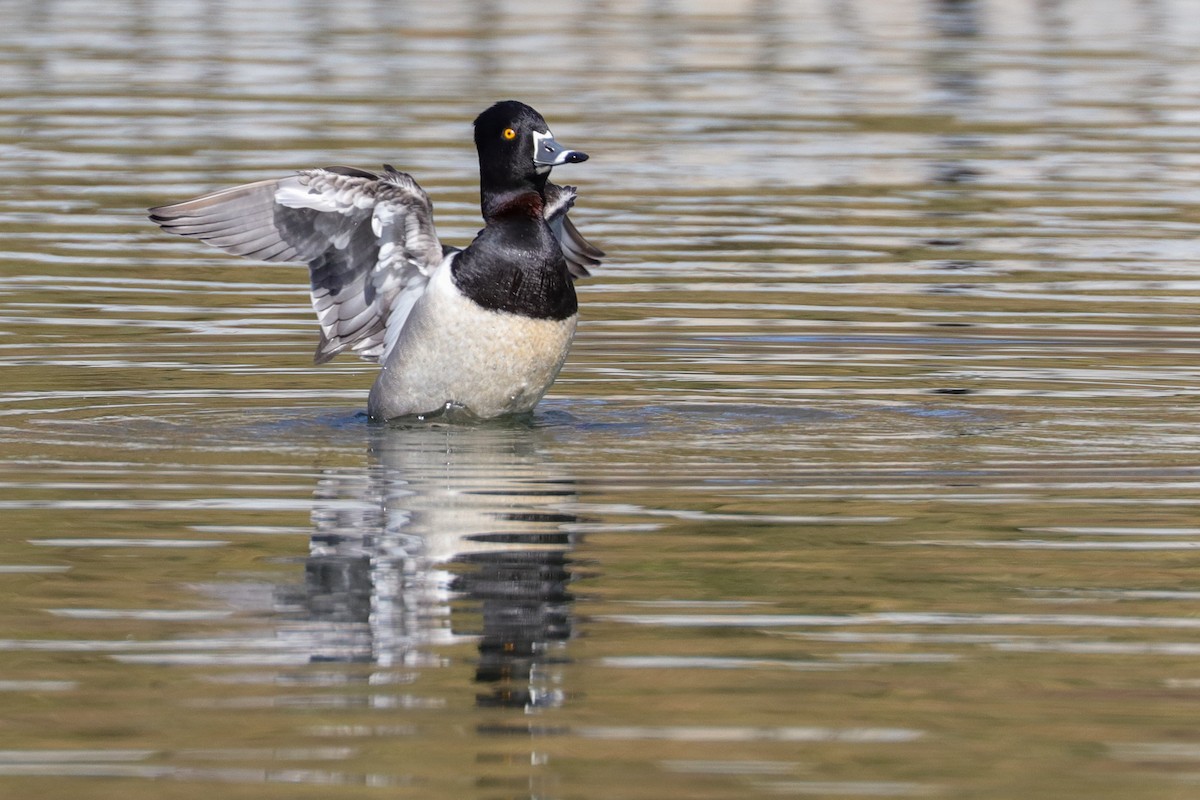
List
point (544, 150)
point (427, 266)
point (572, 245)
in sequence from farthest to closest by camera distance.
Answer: point (572, 245)
point (427, 266)
point (544, 150)

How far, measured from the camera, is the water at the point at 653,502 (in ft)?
21.2

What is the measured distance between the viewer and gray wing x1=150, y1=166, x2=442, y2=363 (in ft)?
37.5

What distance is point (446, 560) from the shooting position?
839cm

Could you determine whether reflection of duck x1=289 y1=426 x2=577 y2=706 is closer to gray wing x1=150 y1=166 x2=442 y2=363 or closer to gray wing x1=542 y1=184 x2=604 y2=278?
gray wing x1=150 y1=166 x2=442 y2=363

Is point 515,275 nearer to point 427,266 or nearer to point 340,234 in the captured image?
point 427,266

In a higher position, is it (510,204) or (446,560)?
(510,204)

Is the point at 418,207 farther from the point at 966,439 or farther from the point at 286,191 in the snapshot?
the point at 966,439

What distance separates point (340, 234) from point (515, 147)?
960 mm

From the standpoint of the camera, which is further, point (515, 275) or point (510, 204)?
point (510, 204)

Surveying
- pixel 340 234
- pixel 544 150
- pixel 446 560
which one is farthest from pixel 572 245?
pixel 446 560

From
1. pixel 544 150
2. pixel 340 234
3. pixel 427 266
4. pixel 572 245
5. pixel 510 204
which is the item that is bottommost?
pixel 572 245

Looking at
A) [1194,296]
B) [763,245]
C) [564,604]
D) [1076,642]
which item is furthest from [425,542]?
[763,245]

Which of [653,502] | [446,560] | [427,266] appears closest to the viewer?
[446,560]

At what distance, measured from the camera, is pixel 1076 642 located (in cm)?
738
